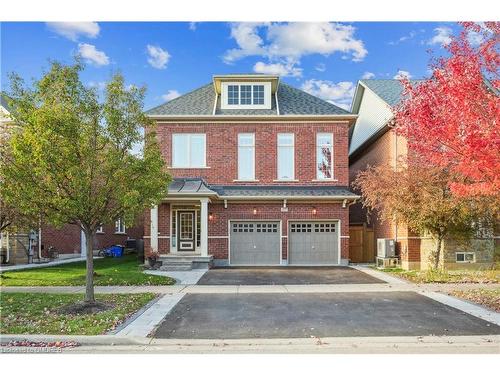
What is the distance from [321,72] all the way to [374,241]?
1017 cm

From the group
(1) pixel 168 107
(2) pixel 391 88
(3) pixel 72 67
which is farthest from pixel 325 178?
(3) pixel 72 67

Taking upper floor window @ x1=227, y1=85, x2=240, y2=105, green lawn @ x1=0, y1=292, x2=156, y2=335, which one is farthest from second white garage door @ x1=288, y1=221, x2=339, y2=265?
green lawn @ x1=0, y1=292, x2=156, y2=335

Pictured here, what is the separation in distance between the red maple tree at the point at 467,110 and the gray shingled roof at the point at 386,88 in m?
11.8

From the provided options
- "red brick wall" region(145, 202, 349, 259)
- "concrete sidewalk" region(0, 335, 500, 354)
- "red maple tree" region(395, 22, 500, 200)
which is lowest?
"concrete sidewalk" region(0, 335, 500, 354)

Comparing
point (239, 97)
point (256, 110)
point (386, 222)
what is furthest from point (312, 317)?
point (239, 97)

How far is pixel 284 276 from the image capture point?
16.7 meters

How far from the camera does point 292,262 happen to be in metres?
21.1

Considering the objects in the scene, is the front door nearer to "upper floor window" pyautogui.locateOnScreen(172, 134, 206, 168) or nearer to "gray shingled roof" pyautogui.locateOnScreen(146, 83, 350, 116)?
"upper floor window" pyautogui.locateOnScreen(172, 134, 206, 168)

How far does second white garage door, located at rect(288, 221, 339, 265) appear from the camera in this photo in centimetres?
2109

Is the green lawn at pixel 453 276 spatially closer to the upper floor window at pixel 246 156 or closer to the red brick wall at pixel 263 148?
the red brick wall at pixel 263 148

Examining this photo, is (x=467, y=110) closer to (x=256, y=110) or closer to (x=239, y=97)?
(x=256, y=110)

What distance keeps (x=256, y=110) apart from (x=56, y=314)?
14058mm

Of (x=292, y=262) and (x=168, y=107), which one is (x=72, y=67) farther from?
(x=292, y=262)

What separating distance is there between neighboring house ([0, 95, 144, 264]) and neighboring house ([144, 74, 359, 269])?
3.87 meters
